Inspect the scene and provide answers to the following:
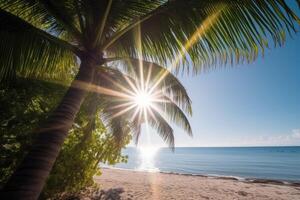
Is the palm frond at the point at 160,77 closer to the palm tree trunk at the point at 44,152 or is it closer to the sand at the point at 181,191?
the palm tree trunk at the point at 44,152

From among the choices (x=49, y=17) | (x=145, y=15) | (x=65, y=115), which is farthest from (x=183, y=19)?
(x=49, y=17)

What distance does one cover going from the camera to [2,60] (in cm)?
241

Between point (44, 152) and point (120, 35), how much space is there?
167 centimetres

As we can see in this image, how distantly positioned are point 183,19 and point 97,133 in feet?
13.1

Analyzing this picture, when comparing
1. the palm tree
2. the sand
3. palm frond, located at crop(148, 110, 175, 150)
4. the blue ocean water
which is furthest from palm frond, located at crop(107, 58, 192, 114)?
the blue ocean water

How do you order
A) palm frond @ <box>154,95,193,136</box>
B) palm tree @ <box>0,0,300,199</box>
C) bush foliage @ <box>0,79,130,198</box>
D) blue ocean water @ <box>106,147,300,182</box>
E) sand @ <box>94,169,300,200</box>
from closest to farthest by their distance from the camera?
palm tree @ <box>0,0,300,199</box>
bush foliage @ <box>0,79,130,198</box>
palm frond @ <box>154,95,193,136</box>
sand @ <box>94,169,300,200</box>
blue ocean water @ <box>106,147,300,182</box>

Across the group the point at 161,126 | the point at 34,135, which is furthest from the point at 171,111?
the point at 34,135

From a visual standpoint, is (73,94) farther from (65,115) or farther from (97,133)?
(97,133)

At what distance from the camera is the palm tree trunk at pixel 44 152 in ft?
4.68

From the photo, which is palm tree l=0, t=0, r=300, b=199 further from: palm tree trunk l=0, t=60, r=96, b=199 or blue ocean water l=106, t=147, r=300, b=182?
blue ocean water l=106, t=147, r=300, b=182

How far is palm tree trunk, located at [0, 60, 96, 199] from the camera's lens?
143 cm

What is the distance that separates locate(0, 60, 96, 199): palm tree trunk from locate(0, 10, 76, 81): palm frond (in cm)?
73

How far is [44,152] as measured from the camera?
64.5 inches

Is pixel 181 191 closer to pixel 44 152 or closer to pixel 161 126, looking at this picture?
pixel 161 126
